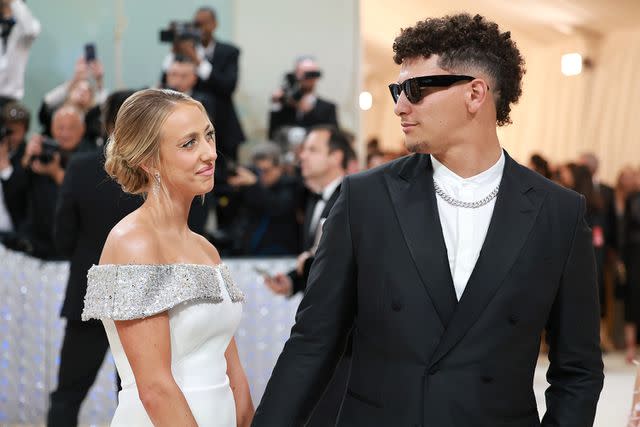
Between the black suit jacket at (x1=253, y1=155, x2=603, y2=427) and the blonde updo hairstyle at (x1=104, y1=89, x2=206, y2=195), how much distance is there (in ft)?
1.66

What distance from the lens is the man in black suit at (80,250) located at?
4.12 m

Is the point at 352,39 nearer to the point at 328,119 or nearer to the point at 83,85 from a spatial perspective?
the point at 328,119

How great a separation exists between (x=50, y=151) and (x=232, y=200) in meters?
1.45

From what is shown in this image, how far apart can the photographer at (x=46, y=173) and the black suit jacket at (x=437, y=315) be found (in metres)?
4.00

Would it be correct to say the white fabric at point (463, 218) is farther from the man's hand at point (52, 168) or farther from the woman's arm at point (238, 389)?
the man's hand at point (52, 168)

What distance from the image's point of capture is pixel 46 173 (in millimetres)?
6289

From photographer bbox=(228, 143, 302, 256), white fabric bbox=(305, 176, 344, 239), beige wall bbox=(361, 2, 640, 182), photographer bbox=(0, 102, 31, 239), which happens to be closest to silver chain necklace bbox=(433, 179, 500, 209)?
white fabric bbox=(305, 176, 344, 239)

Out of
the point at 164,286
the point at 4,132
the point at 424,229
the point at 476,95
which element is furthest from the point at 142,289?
the point at 4,132

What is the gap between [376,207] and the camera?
8.12ft

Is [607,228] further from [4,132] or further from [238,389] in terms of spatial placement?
[238,389]

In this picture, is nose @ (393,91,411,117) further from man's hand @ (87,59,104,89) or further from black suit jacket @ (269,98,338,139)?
black suit jacket @ (269,98,338,139)

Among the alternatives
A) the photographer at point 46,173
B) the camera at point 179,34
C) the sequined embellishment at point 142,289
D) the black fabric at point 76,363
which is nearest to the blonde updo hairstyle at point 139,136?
the sequined embellishment at point 142,289

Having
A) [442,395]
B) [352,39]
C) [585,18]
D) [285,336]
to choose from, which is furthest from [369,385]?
[585,18]

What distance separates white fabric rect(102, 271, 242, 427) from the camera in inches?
101
